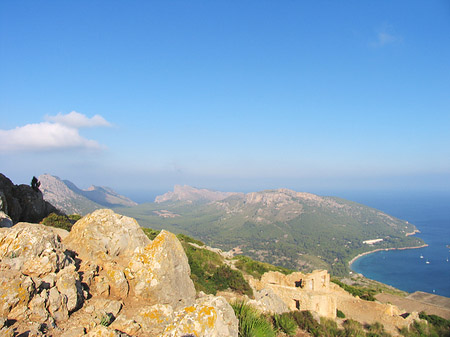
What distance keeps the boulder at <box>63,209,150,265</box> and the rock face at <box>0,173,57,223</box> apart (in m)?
9.83

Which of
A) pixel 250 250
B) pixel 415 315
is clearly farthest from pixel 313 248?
pixel 415 315

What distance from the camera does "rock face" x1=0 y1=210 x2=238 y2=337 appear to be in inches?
185

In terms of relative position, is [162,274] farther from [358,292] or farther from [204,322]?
[358,292]

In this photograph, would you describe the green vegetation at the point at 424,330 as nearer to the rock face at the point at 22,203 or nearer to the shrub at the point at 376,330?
the shrub at the point at 376,330

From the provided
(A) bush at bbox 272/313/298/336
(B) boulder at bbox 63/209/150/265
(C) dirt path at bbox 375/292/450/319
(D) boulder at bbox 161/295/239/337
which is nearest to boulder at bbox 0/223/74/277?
(B) boulder at bbox 63/209/150/265

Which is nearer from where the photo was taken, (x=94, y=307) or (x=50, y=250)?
(x=94, y=307)

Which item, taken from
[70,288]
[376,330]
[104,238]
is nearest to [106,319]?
[70,288]

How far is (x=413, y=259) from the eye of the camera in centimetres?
14538

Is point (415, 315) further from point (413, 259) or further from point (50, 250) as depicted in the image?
point (413, 259)

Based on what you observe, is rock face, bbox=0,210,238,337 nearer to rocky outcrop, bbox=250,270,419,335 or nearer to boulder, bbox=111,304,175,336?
boulder, bbox=111,304,175,336

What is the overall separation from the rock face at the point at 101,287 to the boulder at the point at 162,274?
27mm

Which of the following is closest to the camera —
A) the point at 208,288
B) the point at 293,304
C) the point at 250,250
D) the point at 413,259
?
the point at 208,288

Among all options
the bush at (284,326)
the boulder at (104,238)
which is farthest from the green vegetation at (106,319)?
the bush at (284,326)

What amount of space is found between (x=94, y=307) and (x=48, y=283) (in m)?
1.27
